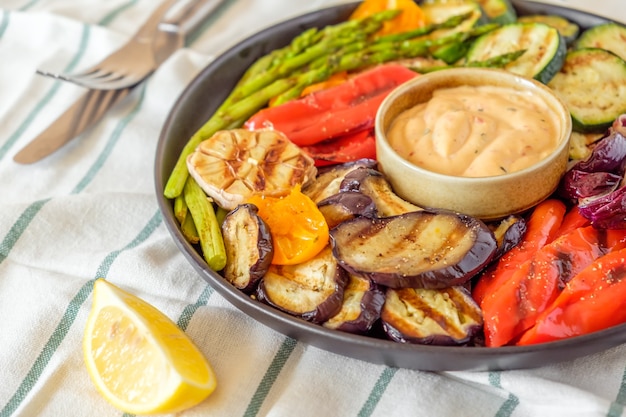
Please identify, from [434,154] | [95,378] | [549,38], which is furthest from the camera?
[549,38]

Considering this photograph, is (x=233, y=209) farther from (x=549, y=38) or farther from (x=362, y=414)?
(x=549, y=38)

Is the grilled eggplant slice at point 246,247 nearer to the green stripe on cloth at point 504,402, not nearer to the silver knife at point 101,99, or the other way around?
the green stripe on cloth at point 504,402

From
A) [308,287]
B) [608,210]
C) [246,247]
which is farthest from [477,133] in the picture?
[246,247]

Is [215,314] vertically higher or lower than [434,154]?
lower

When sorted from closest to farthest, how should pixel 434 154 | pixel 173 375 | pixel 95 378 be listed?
pixel 173 375 < pixel 95 378 < pixel 434 154

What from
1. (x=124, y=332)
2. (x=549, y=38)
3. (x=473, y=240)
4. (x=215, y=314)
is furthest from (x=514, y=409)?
(x=549, y=38)

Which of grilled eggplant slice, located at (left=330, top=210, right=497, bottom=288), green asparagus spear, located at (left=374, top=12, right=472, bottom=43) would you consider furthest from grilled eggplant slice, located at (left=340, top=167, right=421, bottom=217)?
green asparagus spear, located at (left=374, top=12, right=472, bottom=43)

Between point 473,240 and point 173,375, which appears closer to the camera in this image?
point 173,375
